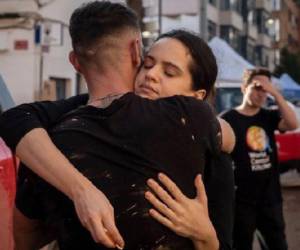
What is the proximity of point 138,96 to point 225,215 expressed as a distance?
1.48 feet

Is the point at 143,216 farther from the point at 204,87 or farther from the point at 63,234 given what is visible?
the point at 204,87

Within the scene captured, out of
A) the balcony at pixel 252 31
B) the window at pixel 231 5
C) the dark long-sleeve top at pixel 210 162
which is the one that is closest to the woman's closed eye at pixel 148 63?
the dark long-sleeve top at pixel 210 162

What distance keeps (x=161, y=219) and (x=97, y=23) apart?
55 centimetres

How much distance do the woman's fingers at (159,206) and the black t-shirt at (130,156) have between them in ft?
0.05

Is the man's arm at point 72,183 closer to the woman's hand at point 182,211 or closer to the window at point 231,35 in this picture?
the woman's hand at point 182,211

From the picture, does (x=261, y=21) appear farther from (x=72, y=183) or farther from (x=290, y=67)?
(x=72, y=183)

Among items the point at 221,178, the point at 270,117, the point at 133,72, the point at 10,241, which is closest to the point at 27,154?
the point at 133,72

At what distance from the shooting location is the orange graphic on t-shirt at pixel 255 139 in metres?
5.62

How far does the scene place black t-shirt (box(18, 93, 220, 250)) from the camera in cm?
194

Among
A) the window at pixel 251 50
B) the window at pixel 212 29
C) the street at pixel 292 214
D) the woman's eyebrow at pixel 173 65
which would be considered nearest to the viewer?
the woman's eyebrow at pixel 173 65

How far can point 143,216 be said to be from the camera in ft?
6.35

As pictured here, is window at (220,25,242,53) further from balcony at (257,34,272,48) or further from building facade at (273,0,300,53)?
building facade at (273,0,300,53)

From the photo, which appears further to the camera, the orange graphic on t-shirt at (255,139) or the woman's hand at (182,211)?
the orange graphic on t-shirt at (255,139)

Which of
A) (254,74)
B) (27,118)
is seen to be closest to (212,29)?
(254,74)
